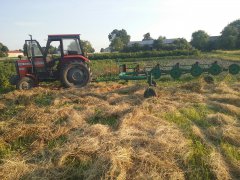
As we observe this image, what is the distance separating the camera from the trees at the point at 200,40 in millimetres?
55888

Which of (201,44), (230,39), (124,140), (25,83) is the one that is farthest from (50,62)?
(201,44)

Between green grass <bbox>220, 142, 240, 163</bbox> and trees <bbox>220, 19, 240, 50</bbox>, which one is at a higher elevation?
trees <bbox>220, 19, 240, 50</bbox>

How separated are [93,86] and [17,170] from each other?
738cm

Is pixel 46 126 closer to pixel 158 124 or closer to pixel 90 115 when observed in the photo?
pixel 90 115

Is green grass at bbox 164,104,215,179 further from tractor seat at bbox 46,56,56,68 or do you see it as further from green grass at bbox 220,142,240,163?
tractor seat at bbox 46,56,56,68

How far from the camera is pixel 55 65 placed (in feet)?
36.8

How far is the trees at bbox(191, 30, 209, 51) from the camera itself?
5589cm

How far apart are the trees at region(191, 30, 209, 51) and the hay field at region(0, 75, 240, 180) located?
5101 cm

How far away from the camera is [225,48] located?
52.9 metres

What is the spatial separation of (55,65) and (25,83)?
1.49m

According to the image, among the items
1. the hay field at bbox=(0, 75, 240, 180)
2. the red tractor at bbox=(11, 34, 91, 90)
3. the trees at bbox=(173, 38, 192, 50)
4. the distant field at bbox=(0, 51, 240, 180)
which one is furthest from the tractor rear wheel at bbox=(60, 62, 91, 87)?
the trees at bbox=(173, 38, 192, 50)

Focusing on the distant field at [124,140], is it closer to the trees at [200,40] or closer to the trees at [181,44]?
the trees at [181,44]

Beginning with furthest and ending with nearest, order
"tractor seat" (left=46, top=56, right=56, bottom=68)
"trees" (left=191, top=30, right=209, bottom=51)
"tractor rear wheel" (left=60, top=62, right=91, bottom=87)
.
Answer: "trees" (left=191, top=30, right=209, bottom=51), "tractor seat" (left=46, top=56, right=56, bottom=68), "tractor rear wheel" (left=60, top=62, right=91, bottom=87)

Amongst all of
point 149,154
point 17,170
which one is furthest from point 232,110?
point 17,170
